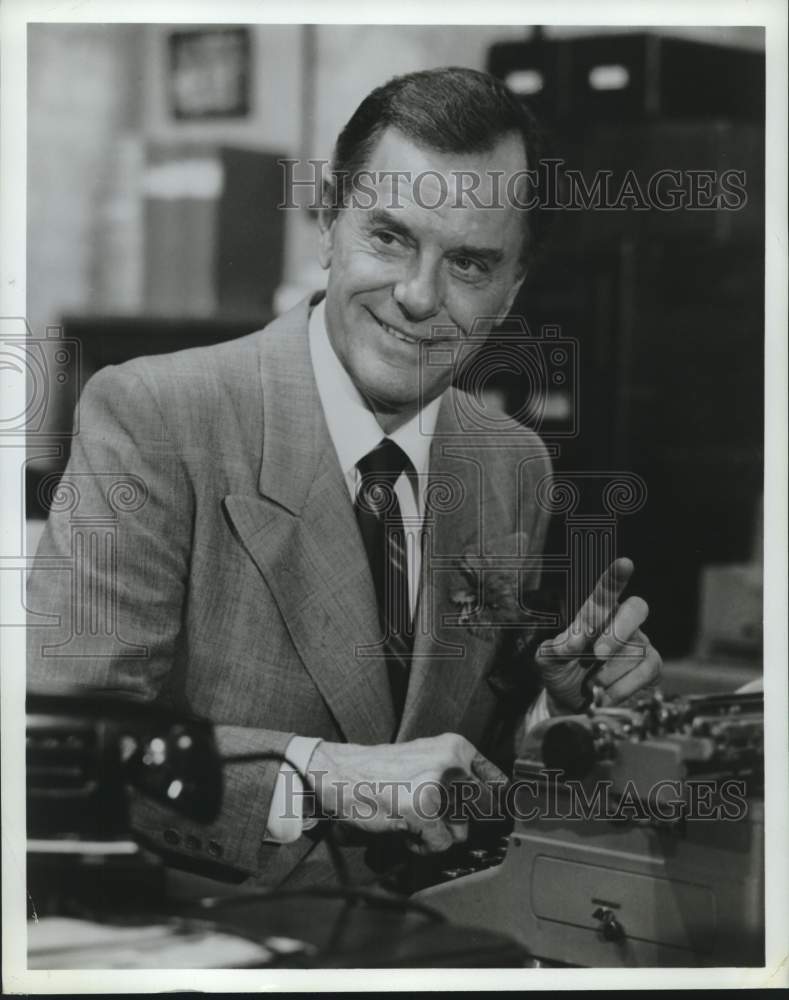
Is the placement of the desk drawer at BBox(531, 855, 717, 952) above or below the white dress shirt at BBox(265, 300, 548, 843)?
below

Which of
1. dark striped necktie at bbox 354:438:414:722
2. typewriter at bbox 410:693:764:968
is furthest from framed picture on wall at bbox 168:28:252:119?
typewriter at bbox 410:693:764:968

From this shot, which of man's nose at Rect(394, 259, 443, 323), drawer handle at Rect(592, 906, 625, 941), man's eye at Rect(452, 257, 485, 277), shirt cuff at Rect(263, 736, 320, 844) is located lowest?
drawer handle at Rect(592, 906, 625, 941)

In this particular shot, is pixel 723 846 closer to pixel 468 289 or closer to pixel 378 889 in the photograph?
pixel 378 889

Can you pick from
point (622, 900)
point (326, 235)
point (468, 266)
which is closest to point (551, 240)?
point (468, 266)

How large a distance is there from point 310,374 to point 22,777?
0.89 m

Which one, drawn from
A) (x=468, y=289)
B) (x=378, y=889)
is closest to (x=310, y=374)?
(x=468, y=289)

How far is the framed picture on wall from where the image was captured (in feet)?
7.32

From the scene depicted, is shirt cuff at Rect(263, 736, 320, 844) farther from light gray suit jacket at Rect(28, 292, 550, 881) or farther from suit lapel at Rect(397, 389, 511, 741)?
suit lapel at Rect(397, 389, 511, 741)

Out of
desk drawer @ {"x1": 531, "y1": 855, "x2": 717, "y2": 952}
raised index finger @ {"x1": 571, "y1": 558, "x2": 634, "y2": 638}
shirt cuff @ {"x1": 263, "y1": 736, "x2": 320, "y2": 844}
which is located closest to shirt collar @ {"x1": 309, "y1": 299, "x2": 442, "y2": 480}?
raised index finger @ {"x1": 571, "y1": 558, "x2": 634, "y2": 638}

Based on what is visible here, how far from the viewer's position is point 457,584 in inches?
88.7

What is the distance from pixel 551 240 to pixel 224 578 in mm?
835

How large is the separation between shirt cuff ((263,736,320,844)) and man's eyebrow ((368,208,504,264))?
0.89 m

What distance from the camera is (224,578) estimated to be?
218 centimetres

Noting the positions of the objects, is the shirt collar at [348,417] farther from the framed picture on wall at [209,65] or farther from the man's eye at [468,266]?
the framed picture on wall at [209,65]
